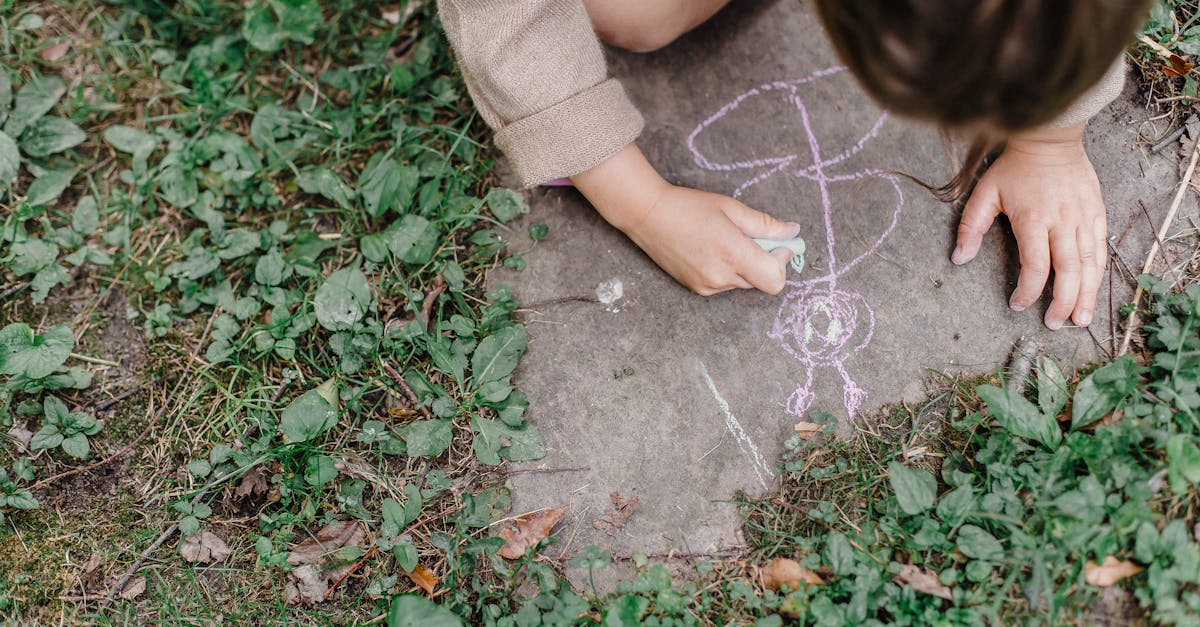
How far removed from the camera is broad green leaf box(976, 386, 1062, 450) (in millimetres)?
1628

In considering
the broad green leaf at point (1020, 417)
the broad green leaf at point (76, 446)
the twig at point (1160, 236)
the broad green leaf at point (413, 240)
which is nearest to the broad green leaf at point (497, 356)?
the broad green leaf at point (413, 240)

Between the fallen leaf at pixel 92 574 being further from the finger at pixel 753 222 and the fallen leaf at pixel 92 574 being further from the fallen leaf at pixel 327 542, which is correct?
the finger at pixel 753 222

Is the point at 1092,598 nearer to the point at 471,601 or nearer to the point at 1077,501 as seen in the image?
the point at 1077,501

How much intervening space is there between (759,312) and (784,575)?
0.60 m

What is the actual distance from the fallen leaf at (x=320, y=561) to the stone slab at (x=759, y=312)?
381 millimetres

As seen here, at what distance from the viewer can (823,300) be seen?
1.91 m

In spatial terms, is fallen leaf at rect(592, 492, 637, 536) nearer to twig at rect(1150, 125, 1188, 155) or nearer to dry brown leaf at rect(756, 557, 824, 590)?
dry brown leaf at rect(756, 557, 824, 590)

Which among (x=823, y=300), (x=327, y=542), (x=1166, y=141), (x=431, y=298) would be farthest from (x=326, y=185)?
(x=1166, y=141)

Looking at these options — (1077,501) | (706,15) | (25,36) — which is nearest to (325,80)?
(25,36)

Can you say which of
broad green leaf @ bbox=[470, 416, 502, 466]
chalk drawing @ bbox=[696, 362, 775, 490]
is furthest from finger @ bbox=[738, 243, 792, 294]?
broad green leaf @ bbox=[470, 416, 502, 466]

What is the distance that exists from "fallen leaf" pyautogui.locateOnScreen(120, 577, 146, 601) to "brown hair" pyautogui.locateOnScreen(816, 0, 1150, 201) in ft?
5.94

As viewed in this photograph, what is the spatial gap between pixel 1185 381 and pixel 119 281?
8.04 ft

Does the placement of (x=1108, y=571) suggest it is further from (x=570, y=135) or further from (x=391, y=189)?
(x=391, y=189)

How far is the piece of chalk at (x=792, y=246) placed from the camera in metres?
1.89
